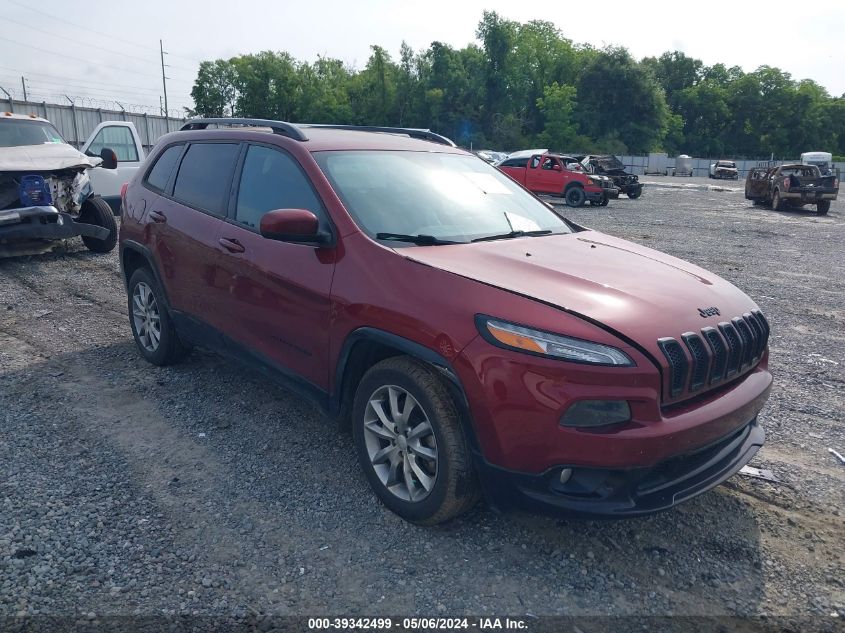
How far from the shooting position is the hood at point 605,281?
2828 mm

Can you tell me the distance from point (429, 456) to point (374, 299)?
2.54 feet

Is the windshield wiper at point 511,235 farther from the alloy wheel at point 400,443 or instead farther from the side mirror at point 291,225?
the alloy wheel at point 400,443

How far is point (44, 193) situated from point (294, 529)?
7.52m

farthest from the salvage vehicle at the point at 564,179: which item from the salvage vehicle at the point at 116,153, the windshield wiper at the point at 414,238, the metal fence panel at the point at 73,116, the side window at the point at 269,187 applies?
the windshield wiper at the point at 414,238

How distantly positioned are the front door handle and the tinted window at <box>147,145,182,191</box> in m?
1.21

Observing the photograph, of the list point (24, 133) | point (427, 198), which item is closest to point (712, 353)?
point (427, 198)

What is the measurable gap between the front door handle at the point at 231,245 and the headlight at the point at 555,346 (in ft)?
6.26

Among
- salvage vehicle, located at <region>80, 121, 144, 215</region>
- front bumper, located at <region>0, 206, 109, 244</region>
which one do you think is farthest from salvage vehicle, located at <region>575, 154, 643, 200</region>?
front bumper, located at <region>0, 206, 109, 244</region>

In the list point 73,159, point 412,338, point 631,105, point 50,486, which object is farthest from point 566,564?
point 631,105

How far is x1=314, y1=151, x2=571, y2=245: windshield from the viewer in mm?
3576

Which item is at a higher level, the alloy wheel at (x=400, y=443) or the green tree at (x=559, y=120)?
the green tree at (x=559, y=120)

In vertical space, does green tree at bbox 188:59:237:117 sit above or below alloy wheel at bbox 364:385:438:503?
above

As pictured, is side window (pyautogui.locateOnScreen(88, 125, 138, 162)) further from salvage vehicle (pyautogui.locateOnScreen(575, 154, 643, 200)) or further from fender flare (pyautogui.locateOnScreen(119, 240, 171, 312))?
salvage vehicle (pyautogui.locateOnScreen(575, 154, 643, 200))

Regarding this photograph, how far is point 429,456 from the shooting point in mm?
3029
